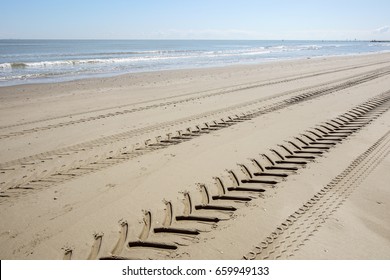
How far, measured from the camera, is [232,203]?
13.5ft

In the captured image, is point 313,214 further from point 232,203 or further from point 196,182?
point 196,182

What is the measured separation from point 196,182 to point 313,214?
5.94ft

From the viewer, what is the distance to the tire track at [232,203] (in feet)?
10.9

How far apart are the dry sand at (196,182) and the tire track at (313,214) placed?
0.05 feet

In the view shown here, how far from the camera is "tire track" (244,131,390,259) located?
3.22 metres

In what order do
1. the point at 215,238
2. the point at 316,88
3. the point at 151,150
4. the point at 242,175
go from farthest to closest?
1. the point at 316,88
2. the point at 151,150
3. the point at 242,175
4. the point at 215,238

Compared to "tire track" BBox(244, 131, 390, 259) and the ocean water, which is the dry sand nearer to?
"tire track" BBox(244, 131, 390, 259)

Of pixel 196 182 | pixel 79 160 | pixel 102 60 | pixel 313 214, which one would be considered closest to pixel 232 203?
pixel 196 182

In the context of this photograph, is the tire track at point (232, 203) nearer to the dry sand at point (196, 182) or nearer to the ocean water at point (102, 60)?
the dry sand at point (196, 182)

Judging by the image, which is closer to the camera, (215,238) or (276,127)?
(215,238)

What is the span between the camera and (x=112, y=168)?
5.35 metres

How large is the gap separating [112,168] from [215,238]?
269cm
